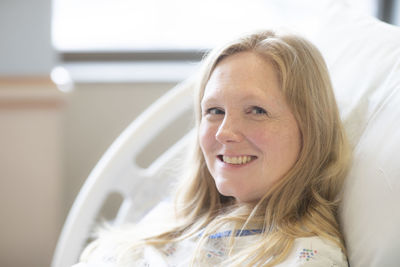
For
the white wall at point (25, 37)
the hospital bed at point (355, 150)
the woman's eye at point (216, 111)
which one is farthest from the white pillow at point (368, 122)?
the white wall at point (25, 37)

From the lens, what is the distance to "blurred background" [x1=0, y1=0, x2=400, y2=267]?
5.86 feet

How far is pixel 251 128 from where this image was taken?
102 centimetres

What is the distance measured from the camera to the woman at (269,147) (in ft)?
3.32

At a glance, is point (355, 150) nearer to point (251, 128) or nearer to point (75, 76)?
point (251, 128)

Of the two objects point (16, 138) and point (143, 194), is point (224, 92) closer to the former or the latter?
point (143, 194)

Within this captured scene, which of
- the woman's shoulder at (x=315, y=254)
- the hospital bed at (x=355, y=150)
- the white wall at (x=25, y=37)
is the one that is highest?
the white wall at (x=25, y=37)

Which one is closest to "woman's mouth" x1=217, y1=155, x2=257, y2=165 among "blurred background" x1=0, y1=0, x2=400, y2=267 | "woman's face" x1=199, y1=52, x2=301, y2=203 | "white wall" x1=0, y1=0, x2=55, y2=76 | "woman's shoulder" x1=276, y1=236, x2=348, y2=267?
"woman's face" x1=199, y1=52, x2=301, y2=203

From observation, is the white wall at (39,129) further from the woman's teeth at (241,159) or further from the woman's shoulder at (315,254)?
the woman's shoulder at (315,254)

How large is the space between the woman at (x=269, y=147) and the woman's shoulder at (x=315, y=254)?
0.01m

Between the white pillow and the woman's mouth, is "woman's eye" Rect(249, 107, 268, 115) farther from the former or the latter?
the white pillow

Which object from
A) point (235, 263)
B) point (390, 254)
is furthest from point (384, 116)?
point (235, 263)

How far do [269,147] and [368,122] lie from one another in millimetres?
208

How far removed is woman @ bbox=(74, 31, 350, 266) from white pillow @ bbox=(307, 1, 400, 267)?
0.04m

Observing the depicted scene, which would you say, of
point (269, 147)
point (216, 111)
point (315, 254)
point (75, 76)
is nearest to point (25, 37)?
point (75, 76)
